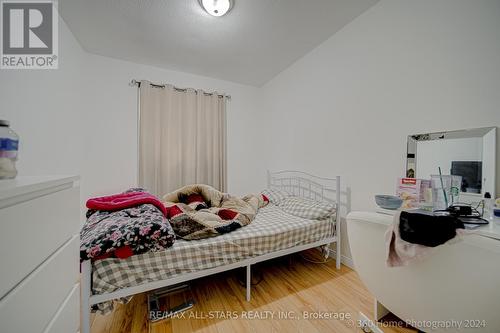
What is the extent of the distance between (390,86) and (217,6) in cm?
175

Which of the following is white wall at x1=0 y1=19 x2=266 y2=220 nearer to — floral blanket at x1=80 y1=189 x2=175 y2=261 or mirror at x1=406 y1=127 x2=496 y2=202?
floral blanket at x1=80 y1=189 x2=175 y2=261

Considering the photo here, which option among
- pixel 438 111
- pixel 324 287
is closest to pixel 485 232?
pixel 438 111

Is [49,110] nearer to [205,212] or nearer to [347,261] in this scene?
[205,212]


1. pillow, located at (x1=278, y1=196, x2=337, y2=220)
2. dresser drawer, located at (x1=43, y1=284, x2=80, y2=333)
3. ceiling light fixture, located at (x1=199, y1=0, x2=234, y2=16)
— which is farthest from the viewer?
pillow, located at (x1=278, y1=196, x2=337, y2=220)

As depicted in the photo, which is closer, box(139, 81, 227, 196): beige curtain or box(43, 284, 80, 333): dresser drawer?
box(43, 284, 80, 333): dresser drawer

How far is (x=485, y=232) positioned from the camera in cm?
81

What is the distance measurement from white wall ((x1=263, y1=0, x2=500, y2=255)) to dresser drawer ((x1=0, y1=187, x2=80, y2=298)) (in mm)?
2235

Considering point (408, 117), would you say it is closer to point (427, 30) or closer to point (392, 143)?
point (392, 143)

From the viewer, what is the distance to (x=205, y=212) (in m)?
1.81

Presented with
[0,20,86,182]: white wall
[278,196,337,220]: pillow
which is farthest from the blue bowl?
[0,20,86,182]: white wall

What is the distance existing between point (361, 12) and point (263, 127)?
210cm

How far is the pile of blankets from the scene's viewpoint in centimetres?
107
